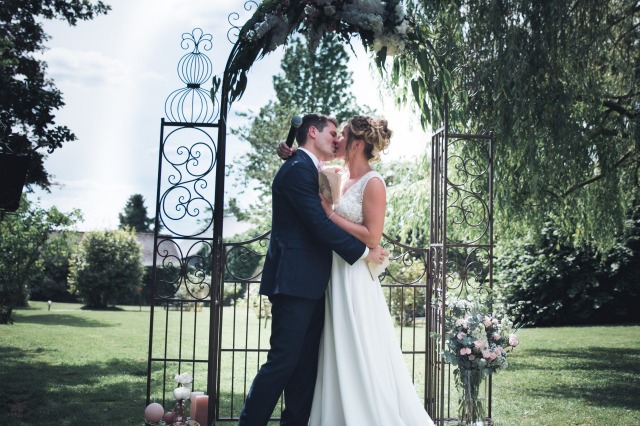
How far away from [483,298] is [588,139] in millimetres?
4644

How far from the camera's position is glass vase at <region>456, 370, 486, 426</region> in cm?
487

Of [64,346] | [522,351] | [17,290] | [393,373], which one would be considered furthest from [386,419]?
[17,290]

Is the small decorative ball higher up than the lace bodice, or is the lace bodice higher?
the lace bodice

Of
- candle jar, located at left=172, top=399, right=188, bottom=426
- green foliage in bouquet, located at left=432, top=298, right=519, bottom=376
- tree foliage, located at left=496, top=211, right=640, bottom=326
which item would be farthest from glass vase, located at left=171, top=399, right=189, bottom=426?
tree foliage, located at left=496, top=211, right=640, bottom=326

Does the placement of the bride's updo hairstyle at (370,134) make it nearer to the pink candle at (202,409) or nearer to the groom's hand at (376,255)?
the groom's hand at (376,255)

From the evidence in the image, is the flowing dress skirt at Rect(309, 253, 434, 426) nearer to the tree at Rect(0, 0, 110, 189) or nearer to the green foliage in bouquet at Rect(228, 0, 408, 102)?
the green foliage in bouquet at Rect(228, 0, 408, 102)

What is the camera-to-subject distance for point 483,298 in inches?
201

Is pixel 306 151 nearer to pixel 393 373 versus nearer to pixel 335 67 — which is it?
pixel 393 373

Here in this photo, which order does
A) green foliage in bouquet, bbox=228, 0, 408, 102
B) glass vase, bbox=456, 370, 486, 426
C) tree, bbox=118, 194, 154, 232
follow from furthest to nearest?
tree, bbox=118, 194, 154, 232 → glass vase, bbox=456, 370, 486, 426 → green foliage in bouquet, bbox=228, 0, 408, 102

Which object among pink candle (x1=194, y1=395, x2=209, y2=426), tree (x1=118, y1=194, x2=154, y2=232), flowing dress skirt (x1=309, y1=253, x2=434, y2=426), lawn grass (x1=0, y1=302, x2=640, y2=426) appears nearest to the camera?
flowing dress skirt (x1=309, y1=253, x2=434, y2=426)

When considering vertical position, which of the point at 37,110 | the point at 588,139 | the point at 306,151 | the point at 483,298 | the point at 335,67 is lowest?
the point at 483,298

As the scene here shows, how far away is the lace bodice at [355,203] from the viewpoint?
404cm

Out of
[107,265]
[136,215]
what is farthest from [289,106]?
[136,215]

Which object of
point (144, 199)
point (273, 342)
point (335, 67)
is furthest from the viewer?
point (144, 199)
